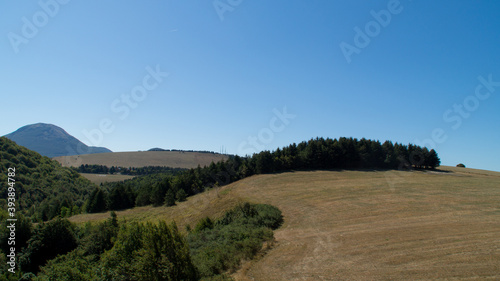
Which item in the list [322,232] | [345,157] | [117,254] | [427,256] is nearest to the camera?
[117,254]

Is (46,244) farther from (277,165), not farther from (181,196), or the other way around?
(277,165)

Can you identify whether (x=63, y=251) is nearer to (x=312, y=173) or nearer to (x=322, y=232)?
(x=322, y=232)

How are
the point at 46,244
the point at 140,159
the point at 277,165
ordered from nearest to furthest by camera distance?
the point at 46,244 < the point at 277,165 < the point at 140,159

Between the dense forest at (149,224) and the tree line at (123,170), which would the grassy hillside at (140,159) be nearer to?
the tree line at (123,170)

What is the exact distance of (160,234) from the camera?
1123 centimetres

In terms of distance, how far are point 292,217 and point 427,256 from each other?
15655 millimetres

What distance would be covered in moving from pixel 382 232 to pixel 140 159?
172969 mm

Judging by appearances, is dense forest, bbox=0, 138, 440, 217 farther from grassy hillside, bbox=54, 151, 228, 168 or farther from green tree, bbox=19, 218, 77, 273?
grassy hillside, bbox=54, 151, 228, 168

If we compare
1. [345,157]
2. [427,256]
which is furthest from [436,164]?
[427,256]

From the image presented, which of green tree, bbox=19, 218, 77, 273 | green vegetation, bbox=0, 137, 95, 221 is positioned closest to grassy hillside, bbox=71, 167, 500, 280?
green tree, bbox=19, 218, 77, 273

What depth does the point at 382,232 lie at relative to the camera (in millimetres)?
21672

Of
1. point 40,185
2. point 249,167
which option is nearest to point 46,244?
point 249,167

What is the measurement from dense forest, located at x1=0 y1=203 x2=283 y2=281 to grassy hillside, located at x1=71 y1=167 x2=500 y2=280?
6.83 feet

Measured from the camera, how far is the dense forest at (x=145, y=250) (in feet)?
32.7
